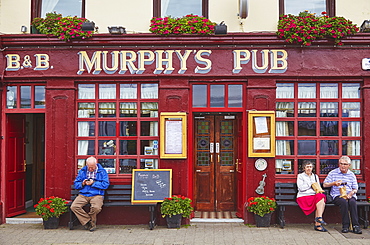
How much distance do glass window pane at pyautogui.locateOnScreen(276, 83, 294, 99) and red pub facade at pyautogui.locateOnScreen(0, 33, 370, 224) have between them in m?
0.02

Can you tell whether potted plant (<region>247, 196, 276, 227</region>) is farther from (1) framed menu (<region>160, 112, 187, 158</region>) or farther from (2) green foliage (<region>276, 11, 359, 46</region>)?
(2) green foliage (<region>276, 11, 359, 46</region>)

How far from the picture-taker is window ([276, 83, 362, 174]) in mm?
9172

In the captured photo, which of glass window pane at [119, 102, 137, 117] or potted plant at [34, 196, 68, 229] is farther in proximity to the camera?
glass window pane at [119, 102, 137, 117]

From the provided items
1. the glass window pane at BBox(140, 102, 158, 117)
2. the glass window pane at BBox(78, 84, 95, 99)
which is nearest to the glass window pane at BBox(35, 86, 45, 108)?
the glass window pane at BBox(78, 84, 95, 99)

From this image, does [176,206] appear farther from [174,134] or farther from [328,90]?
[328,90]

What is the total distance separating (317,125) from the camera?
9.20 m

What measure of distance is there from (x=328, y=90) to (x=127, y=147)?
15.4 ft

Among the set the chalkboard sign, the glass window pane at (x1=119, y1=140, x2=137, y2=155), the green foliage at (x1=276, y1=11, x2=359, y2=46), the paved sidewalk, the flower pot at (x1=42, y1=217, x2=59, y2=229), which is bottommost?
the paved sidewalk

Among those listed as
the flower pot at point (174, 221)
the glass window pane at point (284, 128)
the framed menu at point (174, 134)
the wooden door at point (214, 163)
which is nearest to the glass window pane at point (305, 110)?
the glass window pane at point (284, 128)

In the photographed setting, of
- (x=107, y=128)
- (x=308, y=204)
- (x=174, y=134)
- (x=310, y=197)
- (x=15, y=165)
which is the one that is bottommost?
(x=308, y=204)

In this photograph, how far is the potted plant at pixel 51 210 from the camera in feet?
28.4

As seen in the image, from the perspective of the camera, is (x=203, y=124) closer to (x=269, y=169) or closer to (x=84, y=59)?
(x=269, y=169)

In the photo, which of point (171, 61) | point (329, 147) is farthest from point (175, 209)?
point (329, 147)

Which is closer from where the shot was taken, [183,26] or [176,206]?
[176,206]
